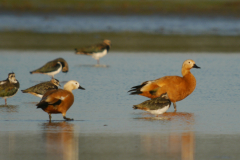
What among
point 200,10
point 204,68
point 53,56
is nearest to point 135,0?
point 200,10

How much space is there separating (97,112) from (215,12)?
102 feet

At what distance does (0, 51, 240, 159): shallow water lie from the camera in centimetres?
662

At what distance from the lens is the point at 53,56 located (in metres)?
18.7

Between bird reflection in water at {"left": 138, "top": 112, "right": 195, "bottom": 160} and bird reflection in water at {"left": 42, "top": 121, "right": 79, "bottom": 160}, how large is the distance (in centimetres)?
101

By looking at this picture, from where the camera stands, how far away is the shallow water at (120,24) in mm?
29047

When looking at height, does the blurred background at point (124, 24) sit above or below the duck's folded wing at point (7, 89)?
above

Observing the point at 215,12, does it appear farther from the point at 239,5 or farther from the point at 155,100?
the point at 155,100

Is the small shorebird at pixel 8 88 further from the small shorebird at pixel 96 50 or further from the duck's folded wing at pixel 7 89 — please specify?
the small shorebird at pixel 96 50

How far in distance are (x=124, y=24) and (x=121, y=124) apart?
24.2 m

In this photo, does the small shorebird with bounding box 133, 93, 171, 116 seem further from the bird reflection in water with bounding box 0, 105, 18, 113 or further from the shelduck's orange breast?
the bird reflection in water with bounding box 0, 105, 18, 113

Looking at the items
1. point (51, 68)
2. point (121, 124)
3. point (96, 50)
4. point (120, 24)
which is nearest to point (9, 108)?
point (121, 124)

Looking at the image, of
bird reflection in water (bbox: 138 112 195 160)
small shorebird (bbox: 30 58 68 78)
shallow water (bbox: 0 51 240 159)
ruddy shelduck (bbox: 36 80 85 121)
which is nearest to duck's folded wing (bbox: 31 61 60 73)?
small shorebird (bbox: 30 58 68 78)

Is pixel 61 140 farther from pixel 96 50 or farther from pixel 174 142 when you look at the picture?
pixel 96 50

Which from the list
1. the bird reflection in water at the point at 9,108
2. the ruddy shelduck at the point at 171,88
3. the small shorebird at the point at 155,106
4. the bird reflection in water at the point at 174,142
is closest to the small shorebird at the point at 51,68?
the bird reflection in water at the point at 9,108
